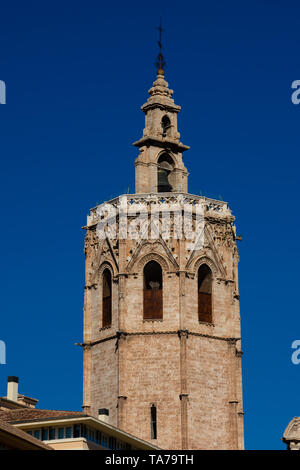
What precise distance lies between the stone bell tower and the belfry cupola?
20 centimetres

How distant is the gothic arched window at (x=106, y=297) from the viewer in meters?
94.5

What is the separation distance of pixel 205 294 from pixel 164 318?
13.3ft

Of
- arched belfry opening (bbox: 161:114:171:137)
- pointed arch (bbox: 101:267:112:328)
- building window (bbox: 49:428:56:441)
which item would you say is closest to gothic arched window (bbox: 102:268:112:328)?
pointed arch (bbox: 101:267:112:328)

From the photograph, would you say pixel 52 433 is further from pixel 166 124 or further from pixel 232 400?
pixel 166 124

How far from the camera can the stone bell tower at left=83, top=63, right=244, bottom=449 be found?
90.5 m

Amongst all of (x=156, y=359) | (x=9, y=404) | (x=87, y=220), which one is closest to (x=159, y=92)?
(x=87, y=220)

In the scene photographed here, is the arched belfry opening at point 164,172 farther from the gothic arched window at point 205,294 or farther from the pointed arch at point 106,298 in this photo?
the pointed arch at point 106,298

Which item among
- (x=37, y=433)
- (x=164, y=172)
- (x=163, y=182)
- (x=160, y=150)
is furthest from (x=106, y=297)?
(x=37, y=433)

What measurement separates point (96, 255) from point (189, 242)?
22.6 feet

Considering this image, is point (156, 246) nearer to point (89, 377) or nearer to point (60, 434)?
point (89, 377)

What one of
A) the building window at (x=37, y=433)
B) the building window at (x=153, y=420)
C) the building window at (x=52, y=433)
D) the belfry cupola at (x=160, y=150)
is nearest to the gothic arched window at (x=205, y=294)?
the belfry cupola at (x=160, y=150)

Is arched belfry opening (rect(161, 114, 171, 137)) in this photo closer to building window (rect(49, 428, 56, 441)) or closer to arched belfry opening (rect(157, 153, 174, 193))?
arched belfry opening (rect(157, 153, 174, 193))

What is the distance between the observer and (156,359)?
91.3 meters

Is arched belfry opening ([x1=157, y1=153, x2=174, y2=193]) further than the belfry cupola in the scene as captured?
Yes
